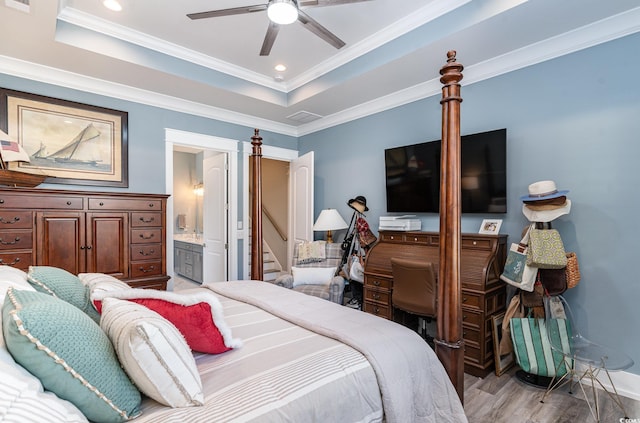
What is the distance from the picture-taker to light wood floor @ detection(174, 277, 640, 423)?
78.2 inches

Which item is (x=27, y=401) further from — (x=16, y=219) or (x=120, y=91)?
(x=120, y=91)

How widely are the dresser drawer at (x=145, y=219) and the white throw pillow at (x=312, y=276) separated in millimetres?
1531

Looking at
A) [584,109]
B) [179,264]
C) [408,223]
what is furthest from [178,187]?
[584,109]

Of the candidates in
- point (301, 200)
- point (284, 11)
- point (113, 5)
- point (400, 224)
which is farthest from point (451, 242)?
point (301, 200)

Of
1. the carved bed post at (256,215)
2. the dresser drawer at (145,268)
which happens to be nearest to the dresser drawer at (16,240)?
the dresser drawer at (145,268)

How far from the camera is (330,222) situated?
13.2ft

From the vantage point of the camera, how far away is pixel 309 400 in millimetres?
1031

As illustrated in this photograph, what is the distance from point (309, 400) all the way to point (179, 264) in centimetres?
586

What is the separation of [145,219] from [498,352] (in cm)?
335

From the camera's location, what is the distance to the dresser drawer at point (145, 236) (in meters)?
3.06

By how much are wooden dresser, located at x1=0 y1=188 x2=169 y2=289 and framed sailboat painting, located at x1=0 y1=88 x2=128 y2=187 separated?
1.67 feet

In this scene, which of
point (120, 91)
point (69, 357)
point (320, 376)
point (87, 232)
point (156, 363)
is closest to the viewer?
point (69, 357)

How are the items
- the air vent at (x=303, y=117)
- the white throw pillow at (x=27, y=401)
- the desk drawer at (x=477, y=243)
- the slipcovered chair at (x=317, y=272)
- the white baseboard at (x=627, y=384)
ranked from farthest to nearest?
the air vent at (x=303, y=117) < the slipcovered chair at (x=317, y=272) < the desk drawer at (x=477, y=243) < the white baseboard at (x=627, y=384) < the white throw pillow at (x=27, y=401)

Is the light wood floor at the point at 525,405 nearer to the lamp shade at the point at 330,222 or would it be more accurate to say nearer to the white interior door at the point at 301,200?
the lamp shade at the point at 330,222
